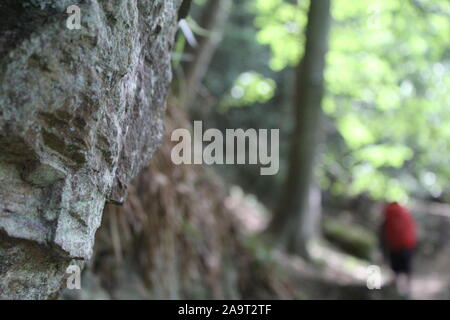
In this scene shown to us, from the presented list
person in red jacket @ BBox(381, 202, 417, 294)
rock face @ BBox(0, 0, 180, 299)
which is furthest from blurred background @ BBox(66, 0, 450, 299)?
rock face @ BBox(0, 0, 180, 299)

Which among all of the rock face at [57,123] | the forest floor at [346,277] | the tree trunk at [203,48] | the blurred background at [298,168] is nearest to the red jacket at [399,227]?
the forest floor at [346,277]

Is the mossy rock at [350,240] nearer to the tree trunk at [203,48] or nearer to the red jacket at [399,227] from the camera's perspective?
the red jacket at [399,227]

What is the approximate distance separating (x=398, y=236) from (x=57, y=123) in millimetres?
5492

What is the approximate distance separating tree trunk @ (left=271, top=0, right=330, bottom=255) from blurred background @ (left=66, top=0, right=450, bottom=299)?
19 millimetres

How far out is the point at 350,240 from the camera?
10000mm

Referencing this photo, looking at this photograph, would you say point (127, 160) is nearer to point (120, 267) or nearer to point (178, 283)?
point (120, 267)

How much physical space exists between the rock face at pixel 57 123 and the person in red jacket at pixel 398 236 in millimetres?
5003

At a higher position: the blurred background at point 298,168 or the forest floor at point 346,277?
the blurred background at point 298,168

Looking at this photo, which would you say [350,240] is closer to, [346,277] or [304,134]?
[346,277]

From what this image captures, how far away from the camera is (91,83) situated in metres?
1.53

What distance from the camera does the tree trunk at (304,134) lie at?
264 inches

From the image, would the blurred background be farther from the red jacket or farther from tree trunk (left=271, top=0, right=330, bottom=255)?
the red jacket

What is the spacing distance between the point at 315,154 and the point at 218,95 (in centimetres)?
532
